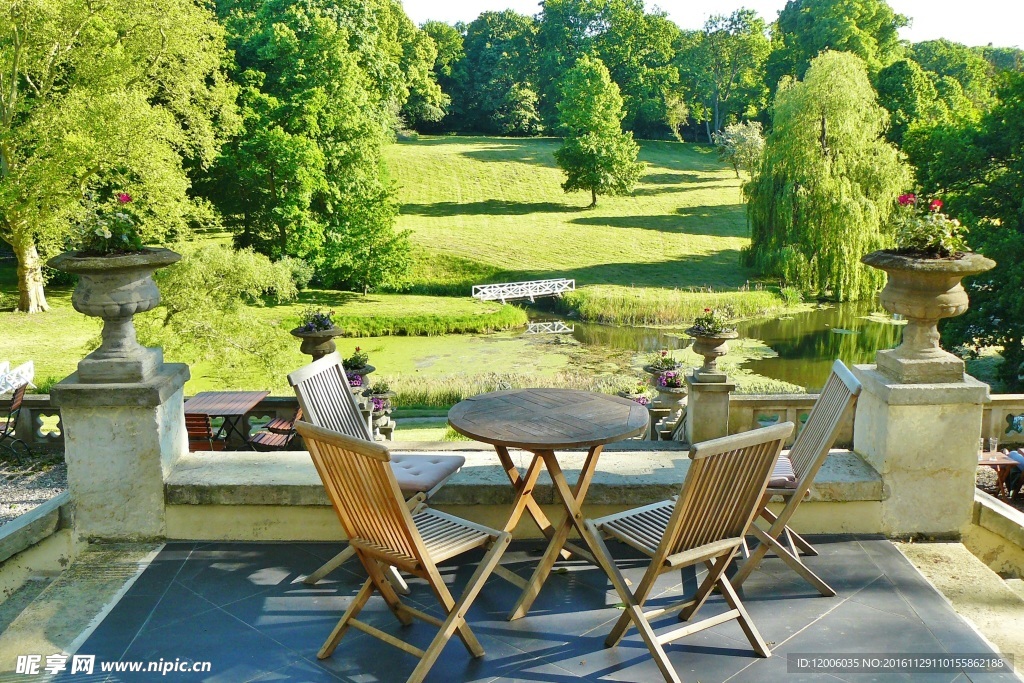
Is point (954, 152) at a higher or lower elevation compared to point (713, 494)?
higher

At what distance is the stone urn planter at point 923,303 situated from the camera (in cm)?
378

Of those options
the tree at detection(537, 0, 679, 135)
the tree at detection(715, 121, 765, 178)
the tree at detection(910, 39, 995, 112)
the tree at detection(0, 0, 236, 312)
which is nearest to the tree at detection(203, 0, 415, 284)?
the tree at detection(0, 0, 236, 312)

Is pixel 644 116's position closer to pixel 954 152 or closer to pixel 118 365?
pixel 954 152

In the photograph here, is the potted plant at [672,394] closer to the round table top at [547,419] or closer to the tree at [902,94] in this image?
the round table top at [547,419]

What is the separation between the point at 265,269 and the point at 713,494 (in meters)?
15.7

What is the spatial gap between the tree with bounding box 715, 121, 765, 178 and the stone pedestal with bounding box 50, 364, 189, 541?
130ft

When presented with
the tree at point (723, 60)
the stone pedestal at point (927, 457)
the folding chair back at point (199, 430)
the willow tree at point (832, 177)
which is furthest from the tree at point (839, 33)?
the stone pedestal at point (927, 457)

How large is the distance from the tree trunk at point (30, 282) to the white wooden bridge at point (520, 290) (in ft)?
42.6

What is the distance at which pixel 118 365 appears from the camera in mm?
3838

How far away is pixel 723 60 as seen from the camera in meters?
59.3

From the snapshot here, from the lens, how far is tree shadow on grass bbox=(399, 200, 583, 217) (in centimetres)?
4116

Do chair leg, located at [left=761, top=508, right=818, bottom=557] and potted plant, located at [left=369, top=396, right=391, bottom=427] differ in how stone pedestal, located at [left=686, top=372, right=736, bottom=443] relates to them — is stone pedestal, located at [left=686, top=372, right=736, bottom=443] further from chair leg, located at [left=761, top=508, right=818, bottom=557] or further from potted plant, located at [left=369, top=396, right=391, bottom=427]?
chair leg, located at [left=761, top=508, right=818, bottom=557]

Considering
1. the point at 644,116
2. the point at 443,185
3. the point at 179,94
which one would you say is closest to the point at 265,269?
the point at 179,94

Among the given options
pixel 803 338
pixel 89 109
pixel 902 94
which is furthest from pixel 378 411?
pixel 902 94
